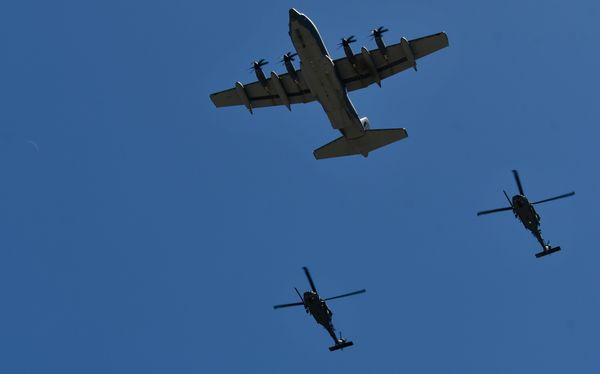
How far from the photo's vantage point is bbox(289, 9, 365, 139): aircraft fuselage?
5750 cm

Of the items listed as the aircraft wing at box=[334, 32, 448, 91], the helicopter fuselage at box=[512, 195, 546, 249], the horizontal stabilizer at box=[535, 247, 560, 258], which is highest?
the aircraft wing at box=[334, 32, 448, 91]

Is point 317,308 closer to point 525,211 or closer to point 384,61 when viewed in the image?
point 525,211

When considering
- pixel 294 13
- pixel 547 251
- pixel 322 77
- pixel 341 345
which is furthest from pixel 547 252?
pixel 294 13

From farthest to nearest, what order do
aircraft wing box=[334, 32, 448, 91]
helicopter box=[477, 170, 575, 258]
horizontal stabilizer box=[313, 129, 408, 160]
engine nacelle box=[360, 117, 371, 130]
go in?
engine nacelle box=[360, 117, 371, 130], horizontal stabilizer box=[313, 129, 408, 160], aircraft wing box=[334, 32, 448, 91], helicopter box=[477, 170, 575, 258]

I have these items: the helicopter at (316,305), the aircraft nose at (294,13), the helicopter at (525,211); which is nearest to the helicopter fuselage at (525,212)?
the helicopter at (525,211)

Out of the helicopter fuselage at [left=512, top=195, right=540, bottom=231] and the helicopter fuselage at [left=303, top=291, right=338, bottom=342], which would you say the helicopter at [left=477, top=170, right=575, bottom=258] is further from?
the helicopter fuselage at [left=303, top=291, right=338, bottom=342]

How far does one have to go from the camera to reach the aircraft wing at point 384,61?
61.5 m

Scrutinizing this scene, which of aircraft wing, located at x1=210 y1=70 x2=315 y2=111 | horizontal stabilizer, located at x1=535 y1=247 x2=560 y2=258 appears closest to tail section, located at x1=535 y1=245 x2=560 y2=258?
horizontal stabilizer, located at x1=535 y1=247 x2=560 y2=258

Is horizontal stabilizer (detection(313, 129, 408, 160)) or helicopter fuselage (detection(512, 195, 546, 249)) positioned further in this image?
horizontal stabilizer (detection(313, 129, 408, 160))

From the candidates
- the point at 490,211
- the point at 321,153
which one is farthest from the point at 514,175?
the point at 321,153

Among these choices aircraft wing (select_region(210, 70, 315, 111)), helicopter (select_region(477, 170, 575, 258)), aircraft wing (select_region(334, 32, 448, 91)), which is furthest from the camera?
aircraft wing (select_region(210, 70, 315, 111))

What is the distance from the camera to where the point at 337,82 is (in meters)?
61.1

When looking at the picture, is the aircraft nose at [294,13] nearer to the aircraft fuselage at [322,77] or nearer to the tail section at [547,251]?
the aircraft fuselage at [322,77]

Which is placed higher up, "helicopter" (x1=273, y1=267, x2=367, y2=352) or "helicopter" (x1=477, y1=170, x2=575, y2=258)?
"helicopter" (x1=477, y1=170, x2=575, y2=258)
